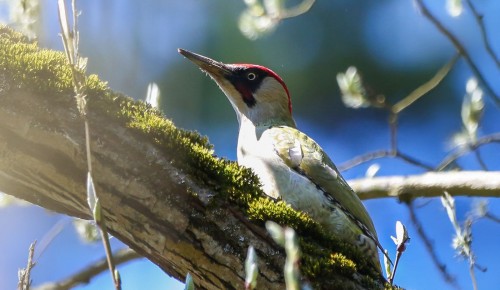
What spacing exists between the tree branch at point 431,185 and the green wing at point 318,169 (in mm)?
499

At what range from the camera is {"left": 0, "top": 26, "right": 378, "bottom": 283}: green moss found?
2.36 meters

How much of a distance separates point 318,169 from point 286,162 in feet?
0.52

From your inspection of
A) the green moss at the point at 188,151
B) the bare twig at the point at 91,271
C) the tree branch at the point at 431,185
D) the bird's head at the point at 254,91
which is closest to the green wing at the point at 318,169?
the tree branch at the point at 431,185

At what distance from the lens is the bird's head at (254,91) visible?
4.50 meters

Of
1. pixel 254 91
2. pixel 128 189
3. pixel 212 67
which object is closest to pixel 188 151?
pixel 128 189

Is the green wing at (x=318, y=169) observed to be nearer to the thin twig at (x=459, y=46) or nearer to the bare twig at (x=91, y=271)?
the thin twig at (x=459, y=46)

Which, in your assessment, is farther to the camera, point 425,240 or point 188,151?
point 425,240

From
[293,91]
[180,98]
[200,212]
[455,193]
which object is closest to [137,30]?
[180,98]

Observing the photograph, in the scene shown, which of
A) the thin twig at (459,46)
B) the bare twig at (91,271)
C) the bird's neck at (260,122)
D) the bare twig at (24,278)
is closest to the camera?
the bare twig at (24,278)

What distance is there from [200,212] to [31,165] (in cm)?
47

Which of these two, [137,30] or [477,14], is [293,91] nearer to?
[137,30]

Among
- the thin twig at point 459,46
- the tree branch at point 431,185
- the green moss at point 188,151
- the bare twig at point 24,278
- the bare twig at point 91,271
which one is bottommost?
the bare twig at point 24,278

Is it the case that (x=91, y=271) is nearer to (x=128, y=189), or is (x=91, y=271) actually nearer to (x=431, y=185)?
(x=431, y=185)

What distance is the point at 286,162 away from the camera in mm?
3557
